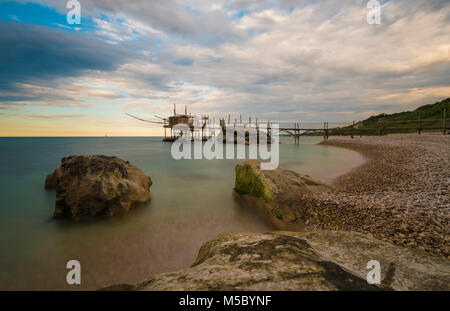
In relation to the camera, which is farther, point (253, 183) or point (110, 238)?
point (253, 183)

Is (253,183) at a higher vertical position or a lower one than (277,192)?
higher

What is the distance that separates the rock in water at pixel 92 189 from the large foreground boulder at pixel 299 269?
504 cm

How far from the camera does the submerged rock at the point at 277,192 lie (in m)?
5.57

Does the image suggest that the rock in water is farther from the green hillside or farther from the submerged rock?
the green hillside

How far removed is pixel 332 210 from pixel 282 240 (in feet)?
12.6

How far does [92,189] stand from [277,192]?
6226mm

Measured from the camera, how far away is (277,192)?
6328 mm

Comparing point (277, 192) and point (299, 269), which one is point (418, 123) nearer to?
point (277, 192)

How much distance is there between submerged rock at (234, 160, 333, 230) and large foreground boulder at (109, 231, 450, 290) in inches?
107

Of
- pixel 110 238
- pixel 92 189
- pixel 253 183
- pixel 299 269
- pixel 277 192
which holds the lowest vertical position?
pixel 110 238

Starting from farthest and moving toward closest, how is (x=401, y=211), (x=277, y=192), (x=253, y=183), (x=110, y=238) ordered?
(x=253, y=183), (x=277, y=192), (x=110, y=238), (x=401, y=211)

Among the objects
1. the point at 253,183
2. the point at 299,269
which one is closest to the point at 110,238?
the point at 253,183

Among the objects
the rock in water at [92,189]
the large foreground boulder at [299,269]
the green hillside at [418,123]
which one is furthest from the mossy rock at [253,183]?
the green hillside at [418,123]
